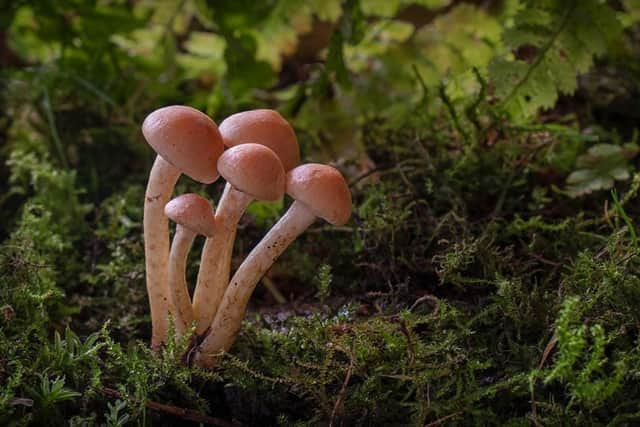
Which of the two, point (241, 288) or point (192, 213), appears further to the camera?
point (241, 288)

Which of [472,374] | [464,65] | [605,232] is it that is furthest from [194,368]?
[464,65]

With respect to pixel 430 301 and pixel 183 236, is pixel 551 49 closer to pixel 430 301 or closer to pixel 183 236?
pixel 430 301

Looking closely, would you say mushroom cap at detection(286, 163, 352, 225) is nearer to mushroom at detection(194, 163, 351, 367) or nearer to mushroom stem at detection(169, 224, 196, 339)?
mushroom at detection(194, 163, 351, 367)

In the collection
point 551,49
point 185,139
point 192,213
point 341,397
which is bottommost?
point 341,397

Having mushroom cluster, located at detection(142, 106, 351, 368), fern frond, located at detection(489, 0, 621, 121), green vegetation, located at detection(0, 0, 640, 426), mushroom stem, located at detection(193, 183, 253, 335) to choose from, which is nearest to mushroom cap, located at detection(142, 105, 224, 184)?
mushroom cluster, located at detection(142, 106, 351, 368)

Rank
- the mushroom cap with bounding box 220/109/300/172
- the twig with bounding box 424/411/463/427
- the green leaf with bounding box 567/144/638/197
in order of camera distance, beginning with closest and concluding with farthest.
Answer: the twig with bounding box 424/411/463/427 → the mushroom cap with bounding box 220/109/300/172 → the green leaf with bounding box 567/144/638/197

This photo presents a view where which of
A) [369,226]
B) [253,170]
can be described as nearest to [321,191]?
[253,170]

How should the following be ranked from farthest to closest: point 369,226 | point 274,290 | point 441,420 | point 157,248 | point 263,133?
point 274,290, point 369,226, point 157,248, point 263,133, point 441,420

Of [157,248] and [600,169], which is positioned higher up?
[600,169]

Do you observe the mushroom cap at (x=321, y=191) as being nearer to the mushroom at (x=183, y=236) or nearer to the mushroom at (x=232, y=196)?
the mushroom at (x=232, y=196)

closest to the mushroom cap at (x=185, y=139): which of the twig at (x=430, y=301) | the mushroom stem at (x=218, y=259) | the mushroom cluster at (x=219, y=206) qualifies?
the mushroom cluster at (x=219, y=206)
